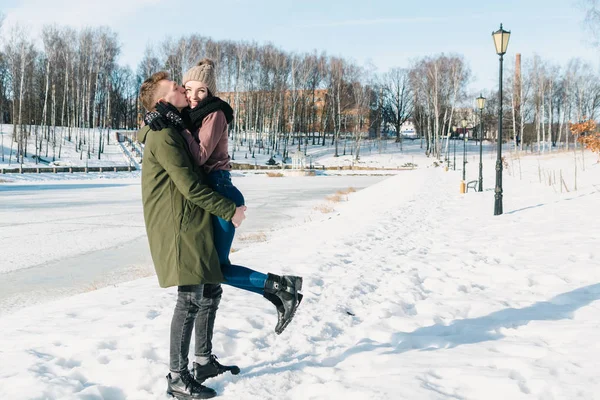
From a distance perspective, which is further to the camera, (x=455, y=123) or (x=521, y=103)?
(x=455, y=123)

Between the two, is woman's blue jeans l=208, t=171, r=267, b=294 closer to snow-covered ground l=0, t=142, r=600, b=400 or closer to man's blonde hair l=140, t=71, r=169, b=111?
man's blonde hair l=140, t=71, r=169, b=111

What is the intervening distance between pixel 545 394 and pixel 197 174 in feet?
6.79

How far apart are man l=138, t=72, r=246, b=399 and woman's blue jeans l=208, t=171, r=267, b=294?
0.06 metres

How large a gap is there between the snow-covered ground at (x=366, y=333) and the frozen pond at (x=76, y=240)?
1.55m

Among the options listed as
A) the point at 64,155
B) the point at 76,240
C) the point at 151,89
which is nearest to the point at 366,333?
the point at 151,89

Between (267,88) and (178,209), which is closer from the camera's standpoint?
(178,209)

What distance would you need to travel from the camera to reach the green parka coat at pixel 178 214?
2.47 meters

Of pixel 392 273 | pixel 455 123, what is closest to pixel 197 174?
pixel 392 273

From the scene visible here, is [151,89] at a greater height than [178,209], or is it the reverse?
[151,89]

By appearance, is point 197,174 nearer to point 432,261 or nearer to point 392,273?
point 392,273

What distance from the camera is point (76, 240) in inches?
382

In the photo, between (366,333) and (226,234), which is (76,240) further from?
(226,234)

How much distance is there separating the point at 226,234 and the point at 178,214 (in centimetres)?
27

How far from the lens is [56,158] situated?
4119cm
